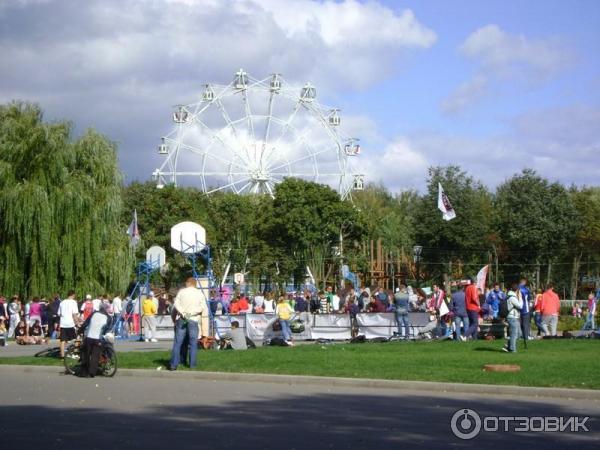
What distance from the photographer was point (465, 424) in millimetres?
12477

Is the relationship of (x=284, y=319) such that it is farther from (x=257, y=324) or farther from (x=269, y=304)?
(x=269, y=304)

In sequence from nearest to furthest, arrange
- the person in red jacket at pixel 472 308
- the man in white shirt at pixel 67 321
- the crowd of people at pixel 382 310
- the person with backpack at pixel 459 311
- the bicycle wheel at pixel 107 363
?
the bicycle wheel at pixel 107 363
the man in white shirt at pixel 67 321
the crowd of people at pixel 382 310
the person in red jacket at pixel 472 308
the person with backpack at pixel 459 311

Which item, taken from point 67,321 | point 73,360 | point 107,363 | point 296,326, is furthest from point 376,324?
point 107,363

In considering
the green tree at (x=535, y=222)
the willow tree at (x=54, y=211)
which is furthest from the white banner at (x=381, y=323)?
the green tree at (x=535, y=222)

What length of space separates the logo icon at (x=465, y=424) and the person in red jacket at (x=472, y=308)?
46.3ft

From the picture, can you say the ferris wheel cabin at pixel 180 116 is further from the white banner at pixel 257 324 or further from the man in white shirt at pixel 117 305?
the white banner at pixel 257 324

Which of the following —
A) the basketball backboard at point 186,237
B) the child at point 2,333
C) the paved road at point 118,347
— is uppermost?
the basketball backboard at point 186,237

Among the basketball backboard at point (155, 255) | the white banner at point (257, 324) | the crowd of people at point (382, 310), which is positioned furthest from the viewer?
the basketball backboard at point (155, 255)

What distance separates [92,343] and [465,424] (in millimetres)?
10064

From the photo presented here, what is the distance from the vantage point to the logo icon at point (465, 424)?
11689 mm

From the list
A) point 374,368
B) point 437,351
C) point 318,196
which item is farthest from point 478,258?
point 374,368

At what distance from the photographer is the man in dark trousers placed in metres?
20.3

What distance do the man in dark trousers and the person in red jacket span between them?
11425 mm

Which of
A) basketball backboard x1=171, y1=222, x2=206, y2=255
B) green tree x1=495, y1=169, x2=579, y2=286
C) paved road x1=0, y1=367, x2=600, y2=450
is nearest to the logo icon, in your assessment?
paved road x1=0, y1=367, x2=600, y2=450
